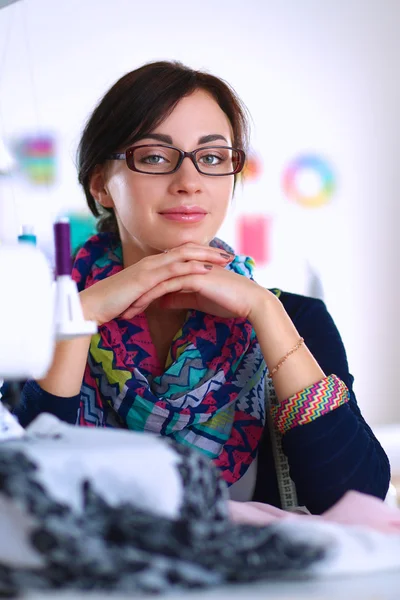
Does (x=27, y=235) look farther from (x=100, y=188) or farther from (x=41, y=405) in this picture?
(x=100, y=188)

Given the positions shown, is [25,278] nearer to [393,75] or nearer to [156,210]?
[156,210]

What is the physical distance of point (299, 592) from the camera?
0.56 meters

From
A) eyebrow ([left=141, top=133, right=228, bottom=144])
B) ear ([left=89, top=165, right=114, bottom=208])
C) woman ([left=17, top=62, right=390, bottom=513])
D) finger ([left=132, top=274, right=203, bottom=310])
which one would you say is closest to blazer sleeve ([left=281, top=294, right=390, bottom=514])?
woman ([left=17, top=62, right=390, bottom=513])

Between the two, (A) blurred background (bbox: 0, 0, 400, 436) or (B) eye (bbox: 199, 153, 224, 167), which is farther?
(A) blurred background (bbox: 0, 0, 400, 436)

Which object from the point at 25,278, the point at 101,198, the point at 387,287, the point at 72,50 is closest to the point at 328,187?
the point at 387,287

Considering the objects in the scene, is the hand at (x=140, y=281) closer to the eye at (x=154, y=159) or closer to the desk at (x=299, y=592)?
the eye at (x=154, y=159)

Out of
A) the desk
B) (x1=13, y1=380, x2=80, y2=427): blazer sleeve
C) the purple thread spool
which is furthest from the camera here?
(x1=13, y1=380, x2=80, y2=427): blazer sleeve

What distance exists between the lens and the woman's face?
4.59ft

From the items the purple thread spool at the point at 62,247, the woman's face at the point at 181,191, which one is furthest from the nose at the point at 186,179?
the purple thread spool at the point at 62,247

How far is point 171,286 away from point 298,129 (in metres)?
3.16

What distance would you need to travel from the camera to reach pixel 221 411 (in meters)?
1.41

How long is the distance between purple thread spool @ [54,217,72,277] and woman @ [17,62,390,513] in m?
0.42

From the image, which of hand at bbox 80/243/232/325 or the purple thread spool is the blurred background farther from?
the purple thread spool

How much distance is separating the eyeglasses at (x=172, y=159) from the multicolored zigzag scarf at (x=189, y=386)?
0.27 m
